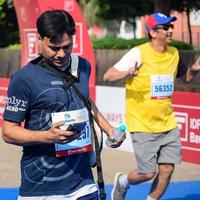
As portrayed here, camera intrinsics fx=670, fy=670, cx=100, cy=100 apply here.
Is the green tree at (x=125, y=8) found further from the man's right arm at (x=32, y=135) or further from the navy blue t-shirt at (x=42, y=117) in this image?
the man's right arm at (x=32, y=135)

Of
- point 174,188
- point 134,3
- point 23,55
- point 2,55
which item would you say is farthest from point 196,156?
point 134,3

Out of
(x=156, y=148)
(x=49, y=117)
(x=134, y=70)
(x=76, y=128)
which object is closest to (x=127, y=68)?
(x=134, y=70)

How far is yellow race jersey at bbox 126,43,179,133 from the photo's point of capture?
6.01 meters

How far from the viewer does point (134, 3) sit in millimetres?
30047

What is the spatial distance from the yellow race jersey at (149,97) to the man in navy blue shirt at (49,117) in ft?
7.02

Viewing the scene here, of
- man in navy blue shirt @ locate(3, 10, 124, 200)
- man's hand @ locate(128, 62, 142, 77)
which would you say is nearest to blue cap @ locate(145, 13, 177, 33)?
man's hand @ locate(128, 62, 142, 77)

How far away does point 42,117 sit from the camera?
3.75 metres

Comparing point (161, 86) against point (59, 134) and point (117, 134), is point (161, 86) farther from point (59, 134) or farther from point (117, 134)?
point (59, 134)

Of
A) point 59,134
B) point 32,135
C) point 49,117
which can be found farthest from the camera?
point 49,117

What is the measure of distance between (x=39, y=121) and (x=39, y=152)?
18cm

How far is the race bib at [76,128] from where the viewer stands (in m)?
3.66

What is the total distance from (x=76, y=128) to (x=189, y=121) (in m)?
5.94

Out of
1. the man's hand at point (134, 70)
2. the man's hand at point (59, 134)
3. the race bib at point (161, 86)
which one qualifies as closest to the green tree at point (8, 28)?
the race bib at point (161, 86)

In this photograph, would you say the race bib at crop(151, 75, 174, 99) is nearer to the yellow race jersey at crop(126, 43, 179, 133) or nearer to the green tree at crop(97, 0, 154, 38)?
the yellow race jersey at crop(126, 43, 179, 133)
